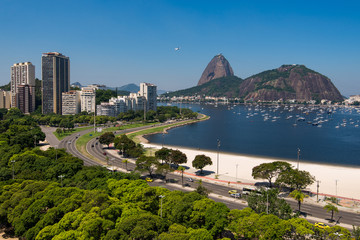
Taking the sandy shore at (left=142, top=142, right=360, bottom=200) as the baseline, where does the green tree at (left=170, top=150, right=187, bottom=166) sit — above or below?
above

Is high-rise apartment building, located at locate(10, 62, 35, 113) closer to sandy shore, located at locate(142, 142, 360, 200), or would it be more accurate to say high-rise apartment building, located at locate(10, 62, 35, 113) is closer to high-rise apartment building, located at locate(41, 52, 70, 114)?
high-rise apartment building, located at locate(41, 52, 70, 114)

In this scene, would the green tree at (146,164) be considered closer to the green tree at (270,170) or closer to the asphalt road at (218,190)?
the asphalt road at (218,190)

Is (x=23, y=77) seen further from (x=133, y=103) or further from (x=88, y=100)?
(x=133, y=103)

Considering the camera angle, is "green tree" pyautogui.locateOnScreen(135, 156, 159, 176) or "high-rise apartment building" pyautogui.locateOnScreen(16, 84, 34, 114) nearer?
"green tree" pyautogui.locateOnScreen(135, 156, 159, 176)

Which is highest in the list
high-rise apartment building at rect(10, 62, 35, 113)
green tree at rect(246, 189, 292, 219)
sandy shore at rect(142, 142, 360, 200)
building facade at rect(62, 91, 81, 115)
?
high-rise apartment building at rect(10, 62, 35, 113)

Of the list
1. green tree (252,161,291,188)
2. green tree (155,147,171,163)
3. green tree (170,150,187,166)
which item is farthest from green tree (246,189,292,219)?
green tree (155,147,171,163)

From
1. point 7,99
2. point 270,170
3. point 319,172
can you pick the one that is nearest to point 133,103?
point 7,99

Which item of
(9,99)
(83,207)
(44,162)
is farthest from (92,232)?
(9,99)
